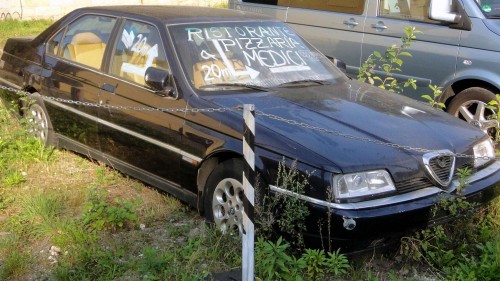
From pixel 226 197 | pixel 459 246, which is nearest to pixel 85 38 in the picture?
pixel 226 197

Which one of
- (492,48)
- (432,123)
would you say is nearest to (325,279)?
(432,123)

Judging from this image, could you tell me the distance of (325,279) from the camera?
3824mm

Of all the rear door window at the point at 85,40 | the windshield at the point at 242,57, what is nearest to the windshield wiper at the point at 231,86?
the windshield at the point at 242,57

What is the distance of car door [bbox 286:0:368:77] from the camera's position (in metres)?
7.76

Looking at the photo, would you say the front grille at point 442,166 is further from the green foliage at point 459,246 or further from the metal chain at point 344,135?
the green foliage at point 459,246

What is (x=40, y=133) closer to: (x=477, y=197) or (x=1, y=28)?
(x=477, y=197)

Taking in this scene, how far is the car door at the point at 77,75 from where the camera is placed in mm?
5379

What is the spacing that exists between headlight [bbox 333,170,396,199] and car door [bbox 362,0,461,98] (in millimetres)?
3525

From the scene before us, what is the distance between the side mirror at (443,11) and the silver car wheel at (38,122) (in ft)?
14.0

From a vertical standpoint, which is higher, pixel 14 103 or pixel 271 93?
pixel 271 93

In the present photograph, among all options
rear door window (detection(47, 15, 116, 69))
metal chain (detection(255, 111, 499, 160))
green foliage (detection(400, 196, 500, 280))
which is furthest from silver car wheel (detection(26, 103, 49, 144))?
green foliage (detection(400, 196, 500, 280))

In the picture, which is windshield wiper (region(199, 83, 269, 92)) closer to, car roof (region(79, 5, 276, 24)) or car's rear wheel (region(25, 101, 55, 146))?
car roof (region(79, 5, 276, 24))

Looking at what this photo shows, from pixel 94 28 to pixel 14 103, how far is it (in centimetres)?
143

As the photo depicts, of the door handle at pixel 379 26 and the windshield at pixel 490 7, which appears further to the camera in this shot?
the door handle at pixel 379 26
